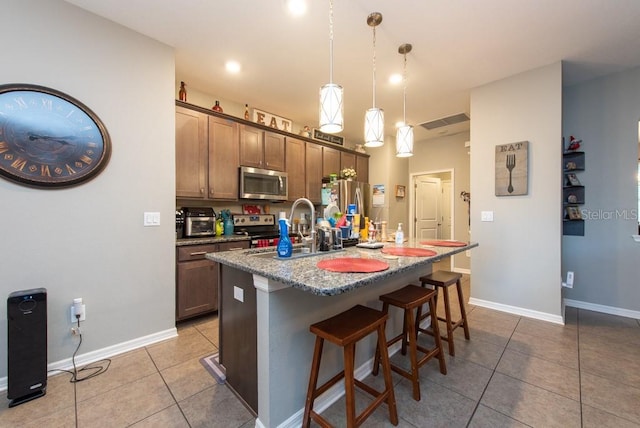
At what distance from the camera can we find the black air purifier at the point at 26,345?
1563mm

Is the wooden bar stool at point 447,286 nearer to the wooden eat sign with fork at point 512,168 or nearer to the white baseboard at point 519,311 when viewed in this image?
the white baseboard at point 519,311

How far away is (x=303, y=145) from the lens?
420 centimetres

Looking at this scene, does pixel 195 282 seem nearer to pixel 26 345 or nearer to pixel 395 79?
pixel 26 345

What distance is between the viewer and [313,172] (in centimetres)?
434

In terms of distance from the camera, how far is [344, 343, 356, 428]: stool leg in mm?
1208

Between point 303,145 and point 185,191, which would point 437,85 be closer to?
point 303,145

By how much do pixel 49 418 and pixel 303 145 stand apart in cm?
373

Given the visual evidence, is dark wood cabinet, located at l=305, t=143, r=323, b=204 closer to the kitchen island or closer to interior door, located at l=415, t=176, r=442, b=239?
interior door, located at l=415, t=176, r=442, b=239

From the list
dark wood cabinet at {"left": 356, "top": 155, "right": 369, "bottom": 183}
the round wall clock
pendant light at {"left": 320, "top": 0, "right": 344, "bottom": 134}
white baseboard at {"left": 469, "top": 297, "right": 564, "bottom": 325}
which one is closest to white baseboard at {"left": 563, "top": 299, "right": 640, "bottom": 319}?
white baseboard at {"left": 469, "top": 297, "right": 564, "bottom": 325}

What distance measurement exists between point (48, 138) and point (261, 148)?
6.96 ft

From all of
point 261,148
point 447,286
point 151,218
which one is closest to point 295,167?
point 261,148

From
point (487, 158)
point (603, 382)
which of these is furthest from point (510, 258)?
point (603, 382)

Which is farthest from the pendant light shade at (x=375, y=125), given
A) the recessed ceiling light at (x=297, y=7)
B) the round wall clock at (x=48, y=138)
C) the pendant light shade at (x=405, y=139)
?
the round wall clock at (x=48, y=138)

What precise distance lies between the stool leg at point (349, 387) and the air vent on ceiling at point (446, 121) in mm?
4108
